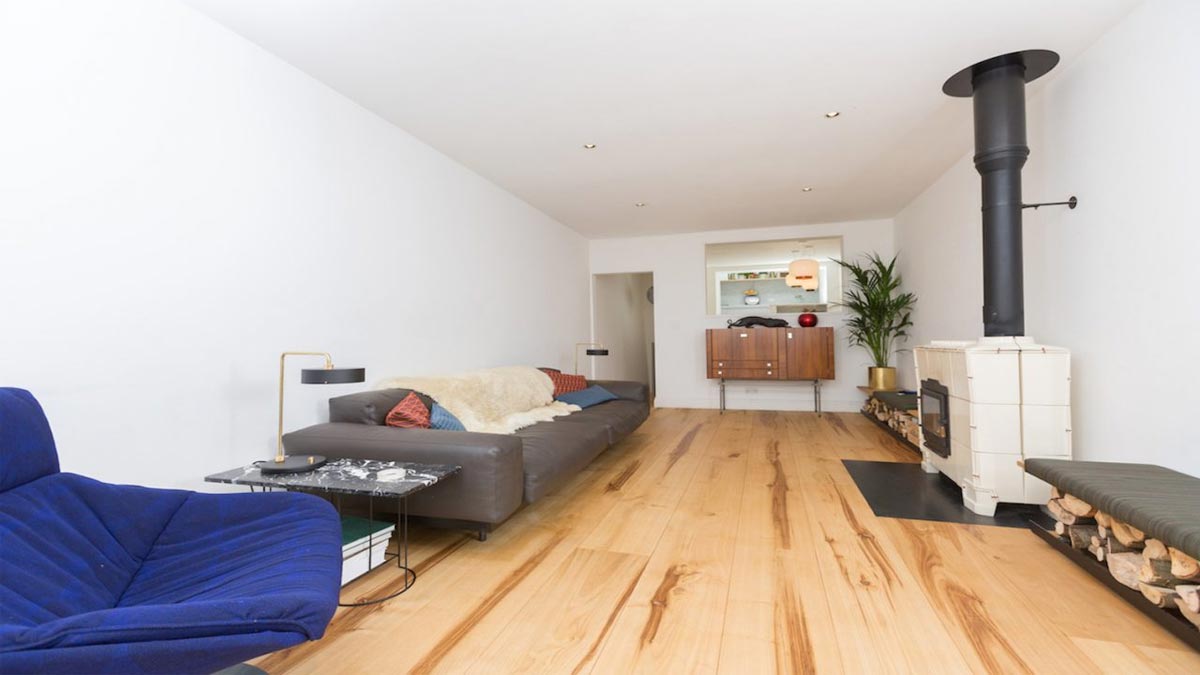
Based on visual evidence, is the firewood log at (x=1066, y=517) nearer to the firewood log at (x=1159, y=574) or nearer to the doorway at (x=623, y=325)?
the firewood log at (x=1159, y=574)

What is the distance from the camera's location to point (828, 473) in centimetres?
358

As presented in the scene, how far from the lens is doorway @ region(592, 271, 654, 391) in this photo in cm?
732

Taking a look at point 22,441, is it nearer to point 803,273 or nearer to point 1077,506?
point 1077,506

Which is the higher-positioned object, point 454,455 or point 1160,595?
point 454,455

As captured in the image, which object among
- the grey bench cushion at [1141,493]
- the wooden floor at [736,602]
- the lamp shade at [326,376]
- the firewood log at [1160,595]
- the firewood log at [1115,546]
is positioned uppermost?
the lamp shade at [326,376]

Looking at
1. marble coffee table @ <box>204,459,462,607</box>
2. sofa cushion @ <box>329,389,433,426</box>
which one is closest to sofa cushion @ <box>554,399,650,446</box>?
sofa cushion @ <box>329,389,433,426</box>

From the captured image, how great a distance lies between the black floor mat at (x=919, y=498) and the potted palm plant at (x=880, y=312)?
2.37 m

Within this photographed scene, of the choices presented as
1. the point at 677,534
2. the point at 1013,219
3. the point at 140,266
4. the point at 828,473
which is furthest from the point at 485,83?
the point at 828,473

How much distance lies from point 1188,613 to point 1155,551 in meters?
0.19

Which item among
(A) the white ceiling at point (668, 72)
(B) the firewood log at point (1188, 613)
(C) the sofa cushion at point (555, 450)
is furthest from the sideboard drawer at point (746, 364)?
(B) the firewood log at point (1188, 613)

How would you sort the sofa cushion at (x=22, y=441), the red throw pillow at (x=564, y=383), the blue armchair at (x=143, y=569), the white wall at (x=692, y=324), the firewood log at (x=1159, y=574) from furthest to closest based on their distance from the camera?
the white wall at (x=692, y=324)
the red throw pillow at (x=564, y=383)
the firewood log at (x=1159, y=574)
the sofa cushion at (x=22, y=441)
the blue armchair at (x=143, y=569)

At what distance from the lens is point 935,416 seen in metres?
3.29

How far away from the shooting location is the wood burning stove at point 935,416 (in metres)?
3.09

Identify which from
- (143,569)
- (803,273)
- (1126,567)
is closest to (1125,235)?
(1126,567)
